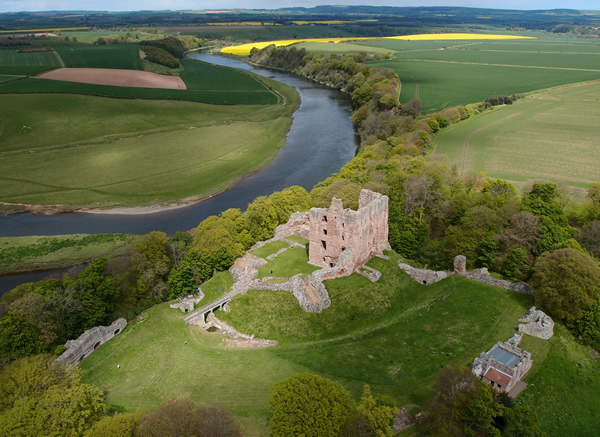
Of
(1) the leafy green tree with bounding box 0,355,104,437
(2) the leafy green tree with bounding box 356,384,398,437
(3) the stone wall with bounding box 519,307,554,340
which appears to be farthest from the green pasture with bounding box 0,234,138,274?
(3) the stone wall with bounding box 519,307,554,340

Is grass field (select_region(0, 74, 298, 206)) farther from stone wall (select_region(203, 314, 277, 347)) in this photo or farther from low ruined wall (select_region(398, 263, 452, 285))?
low ruined wall (select_region(398, 263, 452, 285))

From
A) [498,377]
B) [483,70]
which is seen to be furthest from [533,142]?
[483,70]

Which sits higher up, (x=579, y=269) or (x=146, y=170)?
(x=579, y=269)

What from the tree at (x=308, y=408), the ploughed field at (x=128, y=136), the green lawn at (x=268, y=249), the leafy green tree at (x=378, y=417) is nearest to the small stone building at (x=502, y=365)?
the leafy green tree at (x=378, y=417)

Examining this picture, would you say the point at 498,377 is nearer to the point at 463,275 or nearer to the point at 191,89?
the point at 463,275

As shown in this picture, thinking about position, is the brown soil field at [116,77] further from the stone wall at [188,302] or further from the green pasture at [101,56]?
the stone wall at [188,302]

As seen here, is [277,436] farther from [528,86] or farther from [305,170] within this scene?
[528,86]

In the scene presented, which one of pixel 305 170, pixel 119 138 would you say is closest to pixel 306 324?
pixel 305 170
